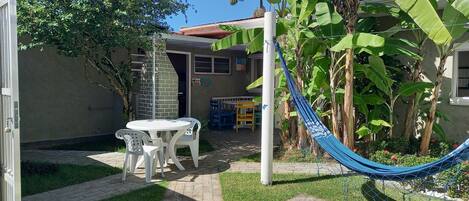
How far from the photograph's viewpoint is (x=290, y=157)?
336 inches

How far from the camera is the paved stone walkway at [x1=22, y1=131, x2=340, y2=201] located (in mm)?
6027

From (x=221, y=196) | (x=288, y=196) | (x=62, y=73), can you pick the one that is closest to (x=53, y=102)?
(x=62, y=73)

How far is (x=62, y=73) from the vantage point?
10.3 meters

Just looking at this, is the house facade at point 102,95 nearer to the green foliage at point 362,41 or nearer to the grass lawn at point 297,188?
the green foliage at point 362,41

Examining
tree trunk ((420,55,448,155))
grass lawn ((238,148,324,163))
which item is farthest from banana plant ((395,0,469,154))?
grass lawn ((238,148,324,163))

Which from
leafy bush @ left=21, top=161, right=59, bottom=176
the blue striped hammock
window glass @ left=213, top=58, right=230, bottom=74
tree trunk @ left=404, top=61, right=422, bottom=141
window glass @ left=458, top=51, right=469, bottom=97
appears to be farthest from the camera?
window glass @ left=213, top=58, right=230, bottom=74

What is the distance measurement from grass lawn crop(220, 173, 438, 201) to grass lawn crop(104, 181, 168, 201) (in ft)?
3.24

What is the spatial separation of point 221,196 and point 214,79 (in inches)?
341

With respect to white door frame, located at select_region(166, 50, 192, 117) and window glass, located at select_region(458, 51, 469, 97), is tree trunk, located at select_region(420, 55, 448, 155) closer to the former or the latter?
window glass, located at select_region(458, 51, 469, 97)

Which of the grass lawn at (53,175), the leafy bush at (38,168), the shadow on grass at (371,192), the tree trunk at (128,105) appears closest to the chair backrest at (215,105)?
the tree trunk at (128,105)

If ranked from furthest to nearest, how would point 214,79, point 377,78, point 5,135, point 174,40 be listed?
1. point 214,79
2. point 174,40
3. point 377,78
4. point 5,135

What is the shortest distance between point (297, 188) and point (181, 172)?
2278 mm

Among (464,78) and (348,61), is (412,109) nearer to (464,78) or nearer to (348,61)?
(348,61)

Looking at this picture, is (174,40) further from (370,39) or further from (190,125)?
(370,39)
